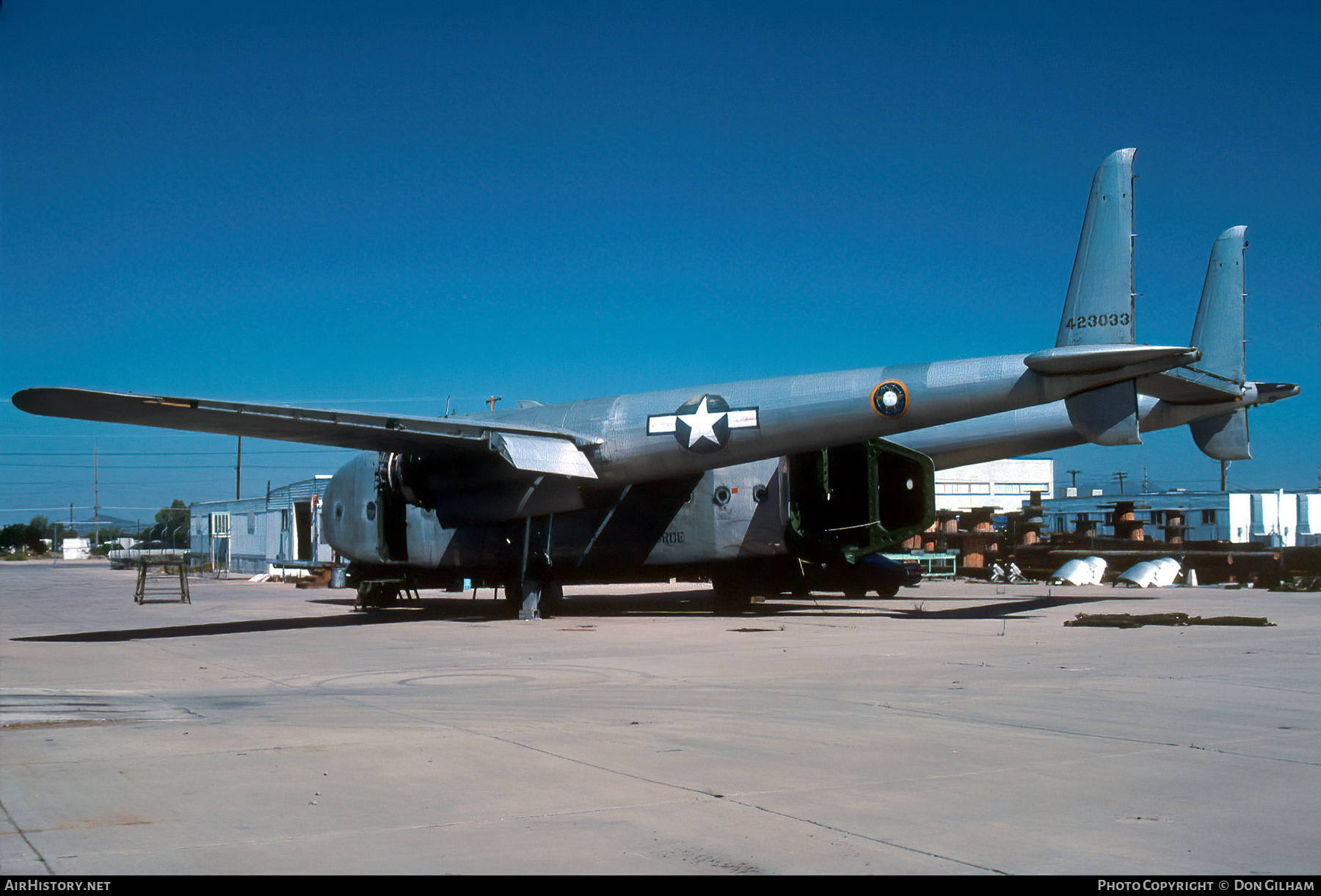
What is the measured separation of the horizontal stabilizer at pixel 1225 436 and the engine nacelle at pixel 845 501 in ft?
16.3

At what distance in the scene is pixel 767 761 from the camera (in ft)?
21.4

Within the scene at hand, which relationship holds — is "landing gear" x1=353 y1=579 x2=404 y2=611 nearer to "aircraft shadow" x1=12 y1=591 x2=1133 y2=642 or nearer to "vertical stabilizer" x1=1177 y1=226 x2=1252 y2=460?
"aircraft shadow" x1=12 y1=591 x2=1133 y2=642

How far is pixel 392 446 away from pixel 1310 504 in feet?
172

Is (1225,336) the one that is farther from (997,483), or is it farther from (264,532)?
(997,483)

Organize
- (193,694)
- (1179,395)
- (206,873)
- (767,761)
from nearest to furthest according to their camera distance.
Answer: (206,873) < (767,761) < (193,694) < (1179,395)

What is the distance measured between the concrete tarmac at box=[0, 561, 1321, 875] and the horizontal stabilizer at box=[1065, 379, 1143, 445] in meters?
2.86

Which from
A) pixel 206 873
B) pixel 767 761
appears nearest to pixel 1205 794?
pixel 767 761

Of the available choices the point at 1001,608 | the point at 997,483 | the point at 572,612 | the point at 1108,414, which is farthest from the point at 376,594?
the point at 997,483

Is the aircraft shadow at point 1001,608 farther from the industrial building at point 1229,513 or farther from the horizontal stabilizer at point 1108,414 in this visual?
the industrial building at point 1229,513

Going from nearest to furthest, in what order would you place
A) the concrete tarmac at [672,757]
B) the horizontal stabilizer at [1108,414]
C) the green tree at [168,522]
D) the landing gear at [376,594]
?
the concrete tarmac at [672,757], the horizontal stabilizer at [1108,414], the landing gear at [376,594], the green tree at [168,522]

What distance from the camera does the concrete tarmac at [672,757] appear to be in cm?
457

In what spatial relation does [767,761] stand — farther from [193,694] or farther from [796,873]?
[193,694]

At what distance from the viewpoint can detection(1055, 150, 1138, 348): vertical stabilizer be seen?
1481cm

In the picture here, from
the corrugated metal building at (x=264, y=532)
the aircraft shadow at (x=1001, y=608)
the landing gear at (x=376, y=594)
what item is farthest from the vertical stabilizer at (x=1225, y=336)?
the corrugated metal building at (x=264, y=532)
